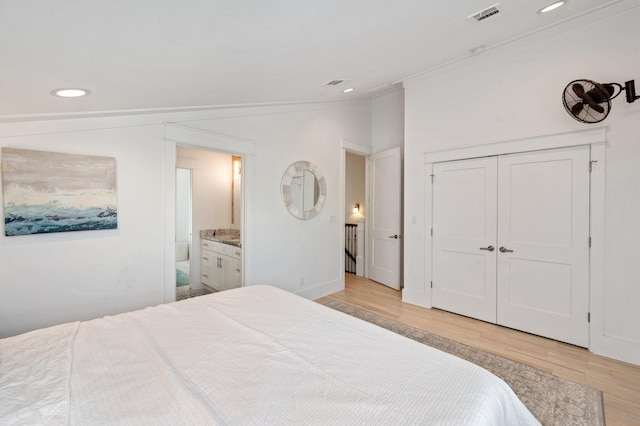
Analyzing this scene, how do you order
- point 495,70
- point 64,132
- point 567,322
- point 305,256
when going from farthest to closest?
point 305,256 < point 495,70 < point 567,322 < point 64,132

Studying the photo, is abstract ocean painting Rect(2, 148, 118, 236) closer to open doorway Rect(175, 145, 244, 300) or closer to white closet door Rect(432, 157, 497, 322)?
open doorway Rect(175, 145, 244, 300)

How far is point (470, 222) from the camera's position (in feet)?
12.2

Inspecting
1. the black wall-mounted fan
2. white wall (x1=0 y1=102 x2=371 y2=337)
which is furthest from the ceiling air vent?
white wall (x1=0 y1=102 x2=371 y2=337)

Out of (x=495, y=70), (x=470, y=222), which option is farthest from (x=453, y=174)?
(x=495, y=70)

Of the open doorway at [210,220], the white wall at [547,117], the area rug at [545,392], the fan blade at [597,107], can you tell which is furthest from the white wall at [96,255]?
the fan blade at [597,107]

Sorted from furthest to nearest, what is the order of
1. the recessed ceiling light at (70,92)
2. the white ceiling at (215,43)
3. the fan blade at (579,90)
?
the fan blade at (579,90)
the recessed ceiling light at (70,92)
the white ceiling at (215,43)

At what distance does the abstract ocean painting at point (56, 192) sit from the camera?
208 cm

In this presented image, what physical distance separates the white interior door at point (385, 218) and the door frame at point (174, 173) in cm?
242

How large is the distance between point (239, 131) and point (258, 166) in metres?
0.47

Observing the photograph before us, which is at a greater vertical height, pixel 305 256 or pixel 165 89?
pixel 165 89

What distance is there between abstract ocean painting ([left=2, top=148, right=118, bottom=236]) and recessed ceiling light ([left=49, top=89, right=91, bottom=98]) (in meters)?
0.94

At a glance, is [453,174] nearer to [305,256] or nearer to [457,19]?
[457,19]

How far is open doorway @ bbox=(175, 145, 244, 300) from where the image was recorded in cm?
422

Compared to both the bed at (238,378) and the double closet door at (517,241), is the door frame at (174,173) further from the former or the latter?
the double closet door at (517,241)
